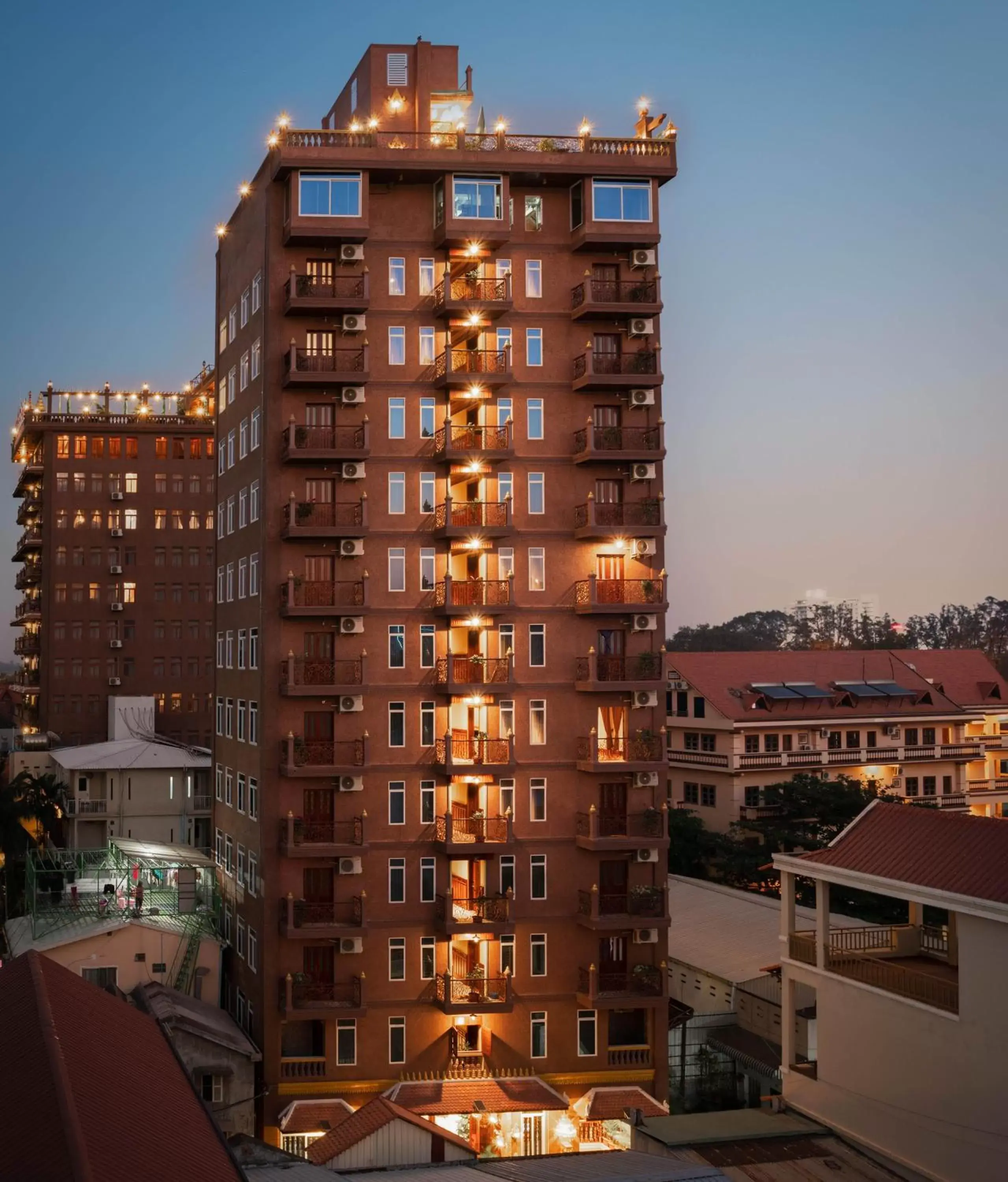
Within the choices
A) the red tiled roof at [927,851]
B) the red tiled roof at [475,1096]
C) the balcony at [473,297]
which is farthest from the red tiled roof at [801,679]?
the red tiled roof at [927,851]

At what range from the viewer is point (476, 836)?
32.0m

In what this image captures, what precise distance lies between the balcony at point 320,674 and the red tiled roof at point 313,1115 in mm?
9823

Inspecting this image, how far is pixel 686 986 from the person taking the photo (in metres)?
38.1

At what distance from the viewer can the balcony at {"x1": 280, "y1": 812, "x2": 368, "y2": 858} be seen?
32.0 m

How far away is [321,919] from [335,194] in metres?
18.4

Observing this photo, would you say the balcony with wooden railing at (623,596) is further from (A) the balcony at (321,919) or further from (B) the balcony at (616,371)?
(A) the balcony at (321,919)

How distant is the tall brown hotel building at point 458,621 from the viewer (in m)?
32.2

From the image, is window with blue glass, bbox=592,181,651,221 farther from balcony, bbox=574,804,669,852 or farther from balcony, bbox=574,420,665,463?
balcony, bbox=574,804,669,852

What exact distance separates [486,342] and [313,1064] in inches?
740

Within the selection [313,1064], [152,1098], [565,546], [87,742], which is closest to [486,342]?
[565,546]

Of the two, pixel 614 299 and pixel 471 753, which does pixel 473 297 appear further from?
pixel 471 753

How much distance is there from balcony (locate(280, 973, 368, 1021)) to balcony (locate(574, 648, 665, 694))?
30.9ft

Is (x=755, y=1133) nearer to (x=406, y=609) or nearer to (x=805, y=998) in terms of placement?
(x=805, y=998)

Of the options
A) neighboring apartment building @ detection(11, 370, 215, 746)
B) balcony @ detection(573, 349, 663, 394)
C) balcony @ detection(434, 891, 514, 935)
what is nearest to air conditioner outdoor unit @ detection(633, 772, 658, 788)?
balcony @ detection(434, 891, 514, 935)
